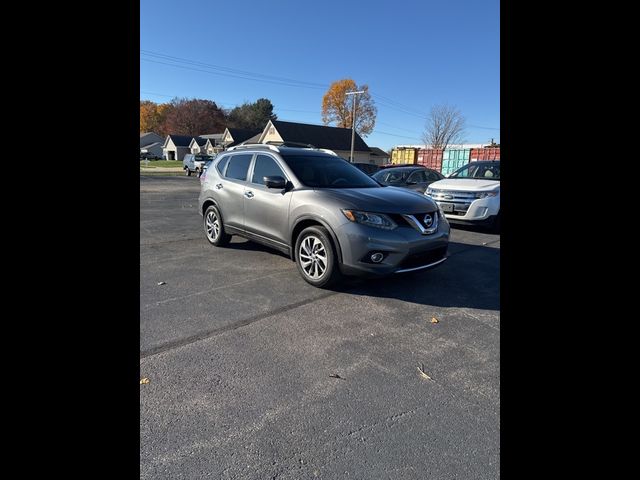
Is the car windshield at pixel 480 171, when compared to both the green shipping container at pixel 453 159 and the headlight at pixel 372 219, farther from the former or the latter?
the green shipping container at pixel 453 159

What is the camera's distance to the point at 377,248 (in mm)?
4457

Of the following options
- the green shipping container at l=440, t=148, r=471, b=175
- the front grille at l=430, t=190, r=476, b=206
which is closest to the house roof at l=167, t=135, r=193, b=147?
the green shipping container at l=440, t=148, r=471, b=175

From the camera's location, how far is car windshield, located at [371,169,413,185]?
38.2 feet

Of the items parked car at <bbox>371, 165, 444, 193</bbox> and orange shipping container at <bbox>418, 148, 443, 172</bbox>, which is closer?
parked car at <bbox>371, 165, 444, 193</bbox>

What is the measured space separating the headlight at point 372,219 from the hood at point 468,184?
16.9 feet

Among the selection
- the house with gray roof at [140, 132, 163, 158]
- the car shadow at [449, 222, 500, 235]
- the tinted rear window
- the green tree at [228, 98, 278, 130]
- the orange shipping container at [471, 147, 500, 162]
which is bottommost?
the car shadow at [449, 222, 500, 235]

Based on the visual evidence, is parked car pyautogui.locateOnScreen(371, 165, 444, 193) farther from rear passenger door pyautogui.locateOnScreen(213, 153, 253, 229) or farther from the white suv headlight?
rear passenger door pyautogui.locateOnScreen(213, 153, 253, 229)

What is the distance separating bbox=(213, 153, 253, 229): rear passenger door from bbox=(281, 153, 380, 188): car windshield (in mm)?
922

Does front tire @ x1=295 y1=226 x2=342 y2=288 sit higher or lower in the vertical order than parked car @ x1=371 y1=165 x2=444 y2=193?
lower

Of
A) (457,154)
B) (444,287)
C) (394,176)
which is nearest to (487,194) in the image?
(394,176)

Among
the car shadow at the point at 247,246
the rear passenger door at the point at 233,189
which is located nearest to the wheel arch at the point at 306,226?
the rear passenger door at the point at 233,189

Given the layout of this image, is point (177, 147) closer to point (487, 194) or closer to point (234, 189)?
point (487, 194)

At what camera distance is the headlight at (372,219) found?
4.55 meters

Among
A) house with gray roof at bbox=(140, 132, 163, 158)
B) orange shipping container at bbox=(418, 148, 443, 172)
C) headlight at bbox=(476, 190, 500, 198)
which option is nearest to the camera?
headlight at bbox=(476, 190, 500, 198)
